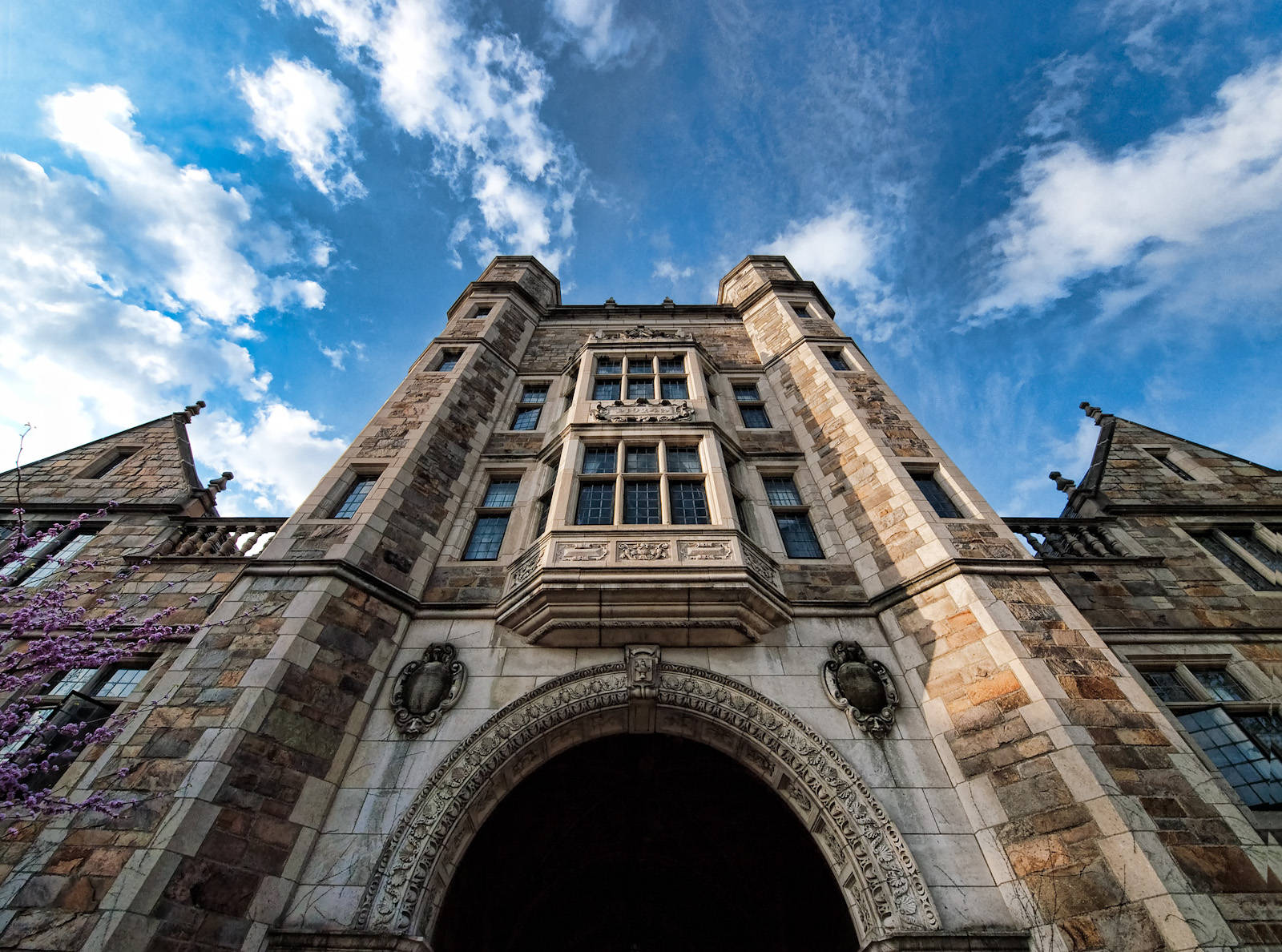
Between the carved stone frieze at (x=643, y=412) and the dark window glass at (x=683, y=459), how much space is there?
27.1 inches

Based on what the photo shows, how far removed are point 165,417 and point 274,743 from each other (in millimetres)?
13962

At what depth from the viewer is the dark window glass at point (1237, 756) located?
24.6 feet

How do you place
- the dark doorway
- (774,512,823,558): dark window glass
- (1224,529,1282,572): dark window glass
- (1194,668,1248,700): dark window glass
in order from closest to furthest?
(1194,668,1248,700): dark window glass
the dark doorway
(774,512,823,558): dark window glass
(1224,529,1282,572): dark window glass

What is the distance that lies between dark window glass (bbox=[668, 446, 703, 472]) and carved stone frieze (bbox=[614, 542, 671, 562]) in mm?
2385

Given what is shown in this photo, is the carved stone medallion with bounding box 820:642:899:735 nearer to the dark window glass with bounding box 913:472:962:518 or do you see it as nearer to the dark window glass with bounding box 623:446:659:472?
the dark window glass with bounding box 913:472:962:518

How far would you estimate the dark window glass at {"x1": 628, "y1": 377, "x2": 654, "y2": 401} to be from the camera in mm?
13156

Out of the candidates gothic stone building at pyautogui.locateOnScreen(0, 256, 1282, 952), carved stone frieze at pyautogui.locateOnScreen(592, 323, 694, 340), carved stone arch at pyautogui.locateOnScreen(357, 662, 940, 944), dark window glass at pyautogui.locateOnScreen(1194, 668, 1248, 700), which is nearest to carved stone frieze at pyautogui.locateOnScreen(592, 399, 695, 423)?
gothic stone building at pyautogui.locateOnScreen(0, 256, 1282, 952)

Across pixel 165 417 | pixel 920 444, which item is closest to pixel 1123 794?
pixel 920 444

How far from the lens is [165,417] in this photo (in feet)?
51.5

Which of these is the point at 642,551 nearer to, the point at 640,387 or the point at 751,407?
the point at 640,387

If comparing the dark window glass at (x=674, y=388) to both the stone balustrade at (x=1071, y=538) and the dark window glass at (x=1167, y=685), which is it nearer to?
the stone balustrade at (x=1071, y=538)

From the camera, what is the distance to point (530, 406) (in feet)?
46.0

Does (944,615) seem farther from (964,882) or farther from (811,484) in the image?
(811,484)

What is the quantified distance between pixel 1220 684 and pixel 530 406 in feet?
47.0
